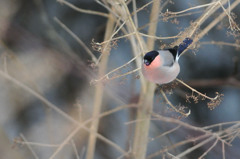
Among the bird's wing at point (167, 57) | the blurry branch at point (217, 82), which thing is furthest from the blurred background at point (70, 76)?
the bird's wing at point (167, 57)

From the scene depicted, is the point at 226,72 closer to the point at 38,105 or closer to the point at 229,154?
the point at 229,154

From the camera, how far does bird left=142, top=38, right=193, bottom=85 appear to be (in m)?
0.62

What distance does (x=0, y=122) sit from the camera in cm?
144

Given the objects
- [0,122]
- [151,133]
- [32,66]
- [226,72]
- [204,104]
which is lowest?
[0,122]

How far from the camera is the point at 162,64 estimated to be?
0.66m

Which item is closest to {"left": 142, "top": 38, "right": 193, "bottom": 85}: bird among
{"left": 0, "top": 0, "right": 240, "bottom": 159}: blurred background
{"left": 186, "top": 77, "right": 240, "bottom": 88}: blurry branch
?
{"left": 0, "top": 0, "right": 240, "bottom": 159}: blurred background

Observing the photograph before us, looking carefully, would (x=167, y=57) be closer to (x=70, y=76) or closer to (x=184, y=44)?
(x=184, y=44)

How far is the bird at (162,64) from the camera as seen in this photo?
62 centimetres

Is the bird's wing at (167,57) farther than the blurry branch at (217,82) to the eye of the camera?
No

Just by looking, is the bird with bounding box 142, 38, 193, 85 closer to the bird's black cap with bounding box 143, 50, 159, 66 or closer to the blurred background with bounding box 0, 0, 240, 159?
the bird's black cap with bounding box 143, 50, 159, 66

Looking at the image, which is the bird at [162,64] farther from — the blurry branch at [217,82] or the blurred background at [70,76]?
the blurry branch at [217,82]

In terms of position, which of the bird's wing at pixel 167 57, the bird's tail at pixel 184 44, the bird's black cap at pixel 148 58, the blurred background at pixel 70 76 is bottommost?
the bird's black cap at pixel 148 58

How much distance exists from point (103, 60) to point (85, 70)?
447mm

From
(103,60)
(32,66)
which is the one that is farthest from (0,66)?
(103,60)
